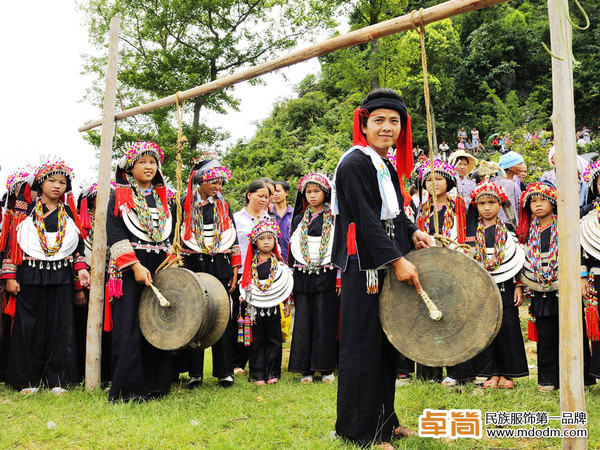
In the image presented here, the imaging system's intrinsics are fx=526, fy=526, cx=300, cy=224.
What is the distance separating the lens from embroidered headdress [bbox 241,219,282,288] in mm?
5625

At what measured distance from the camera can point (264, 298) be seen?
5.55 meters

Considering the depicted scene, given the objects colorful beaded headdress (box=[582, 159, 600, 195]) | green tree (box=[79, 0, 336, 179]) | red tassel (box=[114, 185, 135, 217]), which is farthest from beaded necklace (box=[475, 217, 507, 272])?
green tree (box=[79, 0, 336, 179])

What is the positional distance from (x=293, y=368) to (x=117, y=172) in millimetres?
2716

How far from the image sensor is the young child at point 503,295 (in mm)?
4934

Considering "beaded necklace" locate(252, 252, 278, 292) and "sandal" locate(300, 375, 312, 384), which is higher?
"beaded necklace" locate(252, 252, 278, 292)

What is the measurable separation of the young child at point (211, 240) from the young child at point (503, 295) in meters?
2.50

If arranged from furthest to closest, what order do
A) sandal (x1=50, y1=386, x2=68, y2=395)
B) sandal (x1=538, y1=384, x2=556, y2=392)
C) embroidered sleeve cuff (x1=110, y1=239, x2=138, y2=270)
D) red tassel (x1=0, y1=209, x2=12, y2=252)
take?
1. red tassel (x1=0, y1=209, x2=12, y2=252)
2. sandal (x1=50, y1=386, x2=68, y2=395)
3. sandal (x1=538, y1=384, x2=556, y2=392)
4. embroidered sleeve cuff (x1=110, y1=239, x2=138, y2=270)

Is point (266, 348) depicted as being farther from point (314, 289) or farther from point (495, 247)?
point (495, 247)

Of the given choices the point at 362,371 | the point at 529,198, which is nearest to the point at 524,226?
the point at 529,198

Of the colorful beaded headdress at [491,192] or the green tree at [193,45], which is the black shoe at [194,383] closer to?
the colorful beaded headdress at [491,192]

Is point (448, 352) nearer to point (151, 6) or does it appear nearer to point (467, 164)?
point (467, 164)

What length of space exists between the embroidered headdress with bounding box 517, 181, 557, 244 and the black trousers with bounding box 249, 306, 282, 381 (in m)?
2.62

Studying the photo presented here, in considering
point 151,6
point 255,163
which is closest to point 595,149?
point 255,163

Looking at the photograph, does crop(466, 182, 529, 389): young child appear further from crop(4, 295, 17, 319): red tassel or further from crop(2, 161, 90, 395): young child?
crop(4, 295, 17, 319): red tassel
